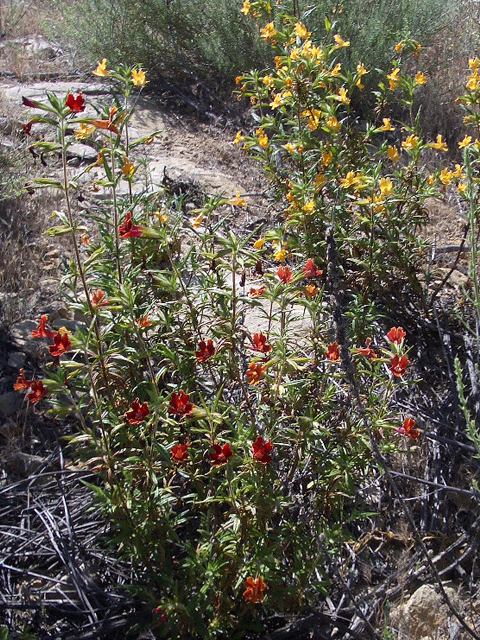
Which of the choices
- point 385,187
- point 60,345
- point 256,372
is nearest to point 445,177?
point 385,187

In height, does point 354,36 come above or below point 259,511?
above

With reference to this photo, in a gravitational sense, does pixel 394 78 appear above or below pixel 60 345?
above

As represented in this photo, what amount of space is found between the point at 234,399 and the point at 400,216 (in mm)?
1384

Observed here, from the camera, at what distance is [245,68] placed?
5613 mm

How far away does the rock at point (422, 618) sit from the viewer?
2.06 meters

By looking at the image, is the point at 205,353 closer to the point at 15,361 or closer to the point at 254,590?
the point at 254,590

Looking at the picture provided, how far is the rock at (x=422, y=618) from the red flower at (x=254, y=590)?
0.69 m

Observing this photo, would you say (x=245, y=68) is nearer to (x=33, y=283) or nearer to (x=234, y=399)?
(x=33, y=283)

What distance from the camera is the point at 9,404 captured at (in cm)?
280

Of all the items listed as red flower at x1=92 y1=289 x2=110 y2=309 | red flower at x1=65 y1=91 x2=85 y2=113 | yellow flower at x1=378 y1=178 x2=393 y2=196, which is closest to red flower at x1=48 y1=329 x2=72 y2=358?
red flower at x1=92 y1=289 x2=110 y2=309

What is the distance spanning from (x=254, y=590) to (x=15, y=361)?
5.94ft

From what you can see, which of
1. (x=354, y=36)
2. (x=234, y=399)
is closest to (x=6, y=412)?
(x=234, y=399)

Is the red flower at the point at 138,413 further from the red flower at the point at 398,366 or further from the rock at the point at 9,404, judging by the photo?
the rock at the point at 9,404

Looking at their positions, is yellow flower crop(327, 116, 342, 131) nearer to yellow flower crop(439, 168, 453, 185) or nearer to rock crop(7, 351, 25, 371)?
yellow flower crop(439, 168, 453, 185)
